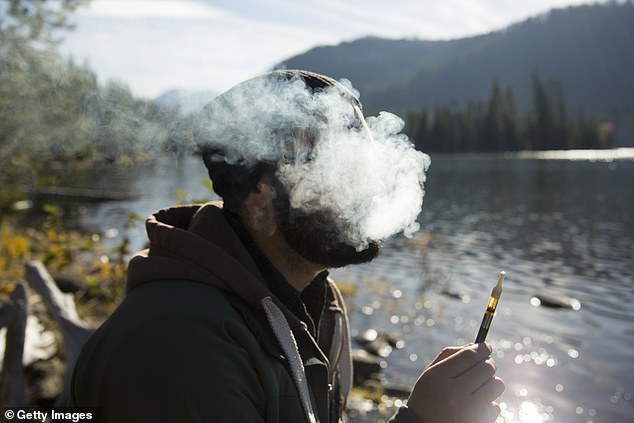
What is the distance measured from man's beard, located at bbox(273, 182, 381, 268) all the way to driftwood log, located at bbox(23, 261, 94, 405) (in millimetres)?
3953

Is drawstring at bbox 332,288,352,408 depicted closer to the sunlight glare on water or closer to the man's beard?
the man's beard

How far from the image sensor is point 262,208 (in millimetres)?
2223

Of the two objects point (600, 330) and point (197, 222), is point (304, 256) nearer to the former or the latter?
point (197, 222)

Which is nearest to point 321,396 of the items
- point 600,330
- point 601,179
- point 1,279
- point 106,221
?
point 1,279

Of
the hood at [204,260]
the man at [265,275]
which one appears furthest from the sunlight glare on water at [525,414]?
the hood at [204,260]

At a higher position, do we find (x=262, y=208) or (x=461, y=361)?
(x=262, y=208)

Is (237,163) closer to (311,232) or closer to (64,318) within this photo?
(311,232)

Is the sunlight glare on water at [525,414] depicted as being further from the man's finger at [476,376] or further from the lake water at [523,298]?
the man's finger at [476,376]

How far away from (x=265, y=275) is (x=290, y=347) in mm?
386

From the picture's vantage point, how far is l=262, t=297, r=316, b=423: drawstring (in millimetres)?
1951

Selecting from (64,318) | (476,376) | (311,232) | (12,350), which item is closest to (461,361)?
(476,376)

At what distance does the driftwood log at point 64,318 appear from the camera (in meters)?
5.50

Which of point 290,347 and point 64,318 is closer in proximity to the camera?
point 290,347

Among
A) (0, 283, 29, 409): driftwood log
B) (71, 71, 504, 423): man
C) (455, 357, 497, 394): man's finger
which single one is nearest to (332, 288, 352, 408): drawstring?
(71, 71, 504, 423): man
